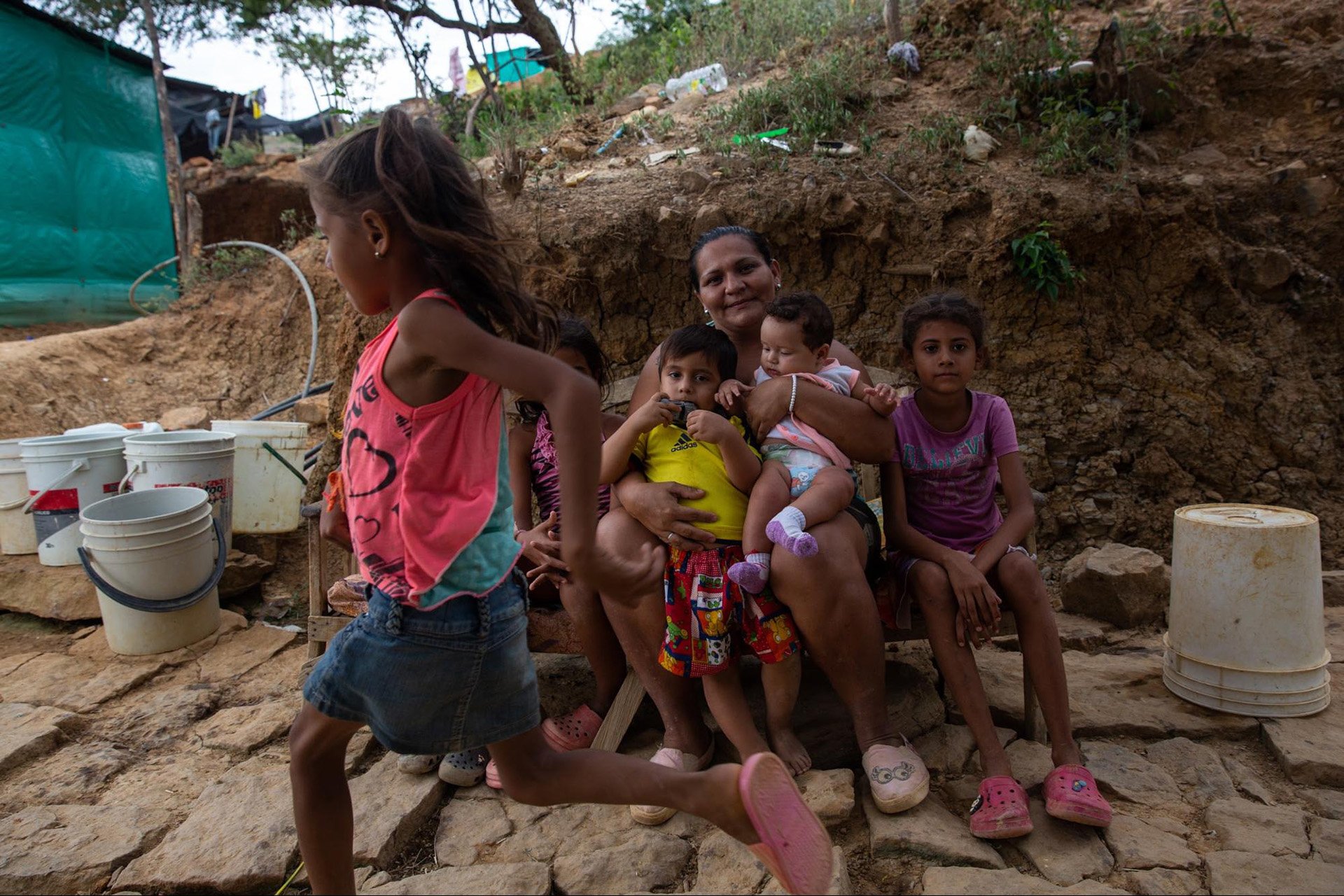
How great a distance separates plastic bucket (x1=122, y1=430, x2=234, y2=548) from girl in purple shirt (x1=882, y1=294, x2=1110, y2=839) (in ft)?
12.3

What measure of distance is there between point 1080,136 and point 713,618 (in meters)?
3.68

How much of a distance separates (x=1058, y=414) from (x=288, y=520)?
4475 mm

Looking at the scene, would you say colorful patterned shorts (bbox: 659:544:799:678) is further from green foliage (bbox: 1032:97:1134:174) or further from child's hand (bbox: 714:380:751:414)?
green foliage (bbox: 1032:97:1134:174)

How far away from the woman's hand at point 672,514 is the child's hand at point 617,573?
0.73 m

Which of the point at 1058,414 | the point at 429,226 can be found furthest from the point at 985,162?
the point at 429,226

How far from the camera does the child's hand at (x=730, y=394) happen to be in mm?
2449

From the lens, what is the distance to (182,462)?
4422 millimetres

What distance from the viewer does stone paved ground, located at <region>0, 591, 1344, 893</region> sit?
203cm

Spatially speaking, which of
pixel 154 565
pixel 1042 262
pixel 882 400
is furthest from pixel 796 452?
pixel 154 565

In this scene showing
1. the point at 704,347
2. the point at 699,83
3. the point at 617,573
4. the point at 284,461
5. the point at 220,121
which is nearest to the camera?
the point at 617,573

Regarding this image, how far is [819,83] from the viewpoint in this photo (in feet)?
16.5

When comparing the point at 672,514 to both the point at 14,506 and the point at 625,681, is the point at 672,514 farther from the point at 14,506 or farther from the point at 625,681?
the point at 14,506

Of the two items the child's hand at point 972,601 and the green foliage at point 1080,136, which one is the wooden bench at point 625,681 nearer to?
the child's hand at point 972,601

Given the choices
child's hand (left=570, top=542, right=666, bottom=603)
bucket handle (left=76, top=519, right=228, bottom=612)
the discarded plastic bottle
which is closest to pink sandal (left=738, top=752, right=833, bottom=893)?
child's hand (left=570, top=542, right=666, bottom=603)
